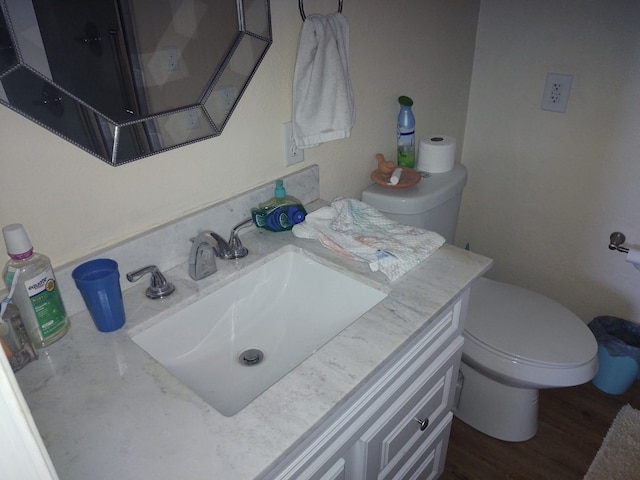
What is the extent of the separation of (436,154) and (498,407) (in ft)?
2.77

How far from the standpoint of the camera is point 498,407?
1.57m

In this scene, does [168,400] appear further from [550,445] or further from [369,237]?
[550,445]

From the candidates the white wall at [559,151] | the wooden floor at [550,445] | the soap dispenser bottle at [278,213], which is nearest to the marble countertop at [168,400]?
the soap dispenser bottle at [278,213]

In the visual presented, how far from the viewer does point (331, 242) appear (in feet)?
3.59

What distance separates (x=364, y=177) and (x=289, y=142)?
0.36m

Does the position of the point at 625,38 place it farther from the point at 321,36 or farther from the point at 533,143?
the point at 321,36

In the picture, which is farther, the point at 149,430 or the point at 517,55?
the point at 517,55

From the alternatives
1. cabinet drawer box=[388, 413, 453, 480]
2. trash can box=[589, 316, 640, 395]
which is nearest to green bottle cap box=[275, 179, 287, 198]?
cabinet drawer box=[388, 413, 453, 480]

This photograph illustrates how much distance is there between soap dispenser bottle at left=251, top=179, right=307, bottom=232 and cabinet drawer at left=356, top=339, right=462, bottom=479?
1.48 ft

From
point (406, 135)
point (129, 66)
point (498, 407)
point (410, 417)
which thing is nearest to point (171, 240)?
point (129, 66)

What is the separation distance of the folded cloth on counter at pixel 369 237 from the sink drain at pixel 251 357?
283mm

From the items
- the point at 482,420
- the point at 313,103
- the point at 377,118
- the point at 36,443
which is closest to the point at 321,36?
the point at 313,103

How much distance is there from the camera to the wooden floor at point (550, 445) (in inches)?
59.5

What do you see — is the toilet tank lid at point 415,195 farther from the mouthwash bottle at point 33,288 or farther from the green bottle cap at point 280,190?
the mouthwash bottle at point 33,288
